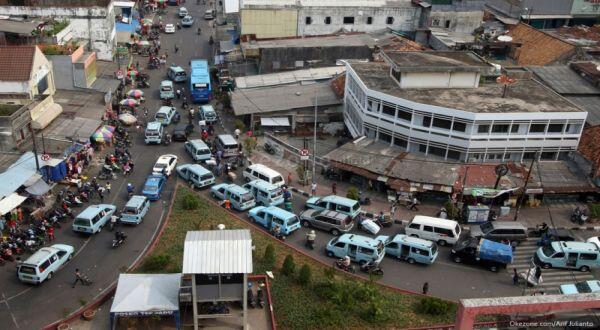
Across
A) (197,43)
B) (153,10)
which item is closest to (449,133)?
(197,43)

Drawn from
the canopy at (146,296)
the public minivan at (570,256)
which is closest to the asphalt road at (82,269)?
the canopy at (146,296)

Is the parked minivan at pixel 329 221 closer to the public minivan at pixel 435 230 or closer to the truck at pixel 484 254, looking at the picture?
the public minivan at pixel 435 230

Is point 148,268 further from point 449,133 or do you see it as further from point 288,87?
point 288,87

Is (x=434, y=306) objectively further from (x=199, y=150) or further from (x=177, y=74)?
(x=177, y=74)

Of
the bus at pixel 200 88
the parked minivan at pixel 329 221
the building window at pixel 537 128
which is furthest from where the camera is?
the bus at pixel 200 88

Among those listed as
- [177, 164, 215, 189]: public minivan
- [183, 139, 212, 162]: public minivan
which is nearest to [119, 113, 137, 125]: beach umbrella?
[183, 139, 212, 162]: public minivan

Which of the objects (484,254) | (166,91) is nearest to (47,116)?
(166,91)
